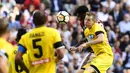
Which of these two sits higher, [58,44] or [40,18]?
[40,18]

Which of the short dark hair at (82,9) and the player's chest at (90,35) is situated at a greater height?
the short dark hair at (82,9)

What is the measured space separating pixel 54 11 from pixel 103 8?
2.05 m

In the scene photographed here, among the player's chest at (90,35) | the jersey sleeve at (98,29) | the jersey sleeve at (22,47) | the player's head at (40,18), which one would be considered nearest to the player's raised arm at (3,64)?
the jersey sleeve at (22,47)

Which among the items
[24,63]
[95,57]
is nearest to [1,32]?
[24,63]

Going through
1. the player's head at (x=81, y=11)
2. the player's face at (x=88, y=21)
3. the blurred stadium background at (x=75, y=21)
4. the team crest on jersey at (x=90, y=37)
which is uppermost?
the blurred stadium background at (x=75, y=21)

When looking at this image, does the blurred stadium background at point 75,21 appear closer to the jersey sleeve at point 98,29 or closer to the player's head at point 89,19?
the player's head at point 89,19

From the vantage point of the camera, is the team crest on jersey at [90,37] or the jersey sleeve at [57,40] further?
the team crest on jersey at [90,37]

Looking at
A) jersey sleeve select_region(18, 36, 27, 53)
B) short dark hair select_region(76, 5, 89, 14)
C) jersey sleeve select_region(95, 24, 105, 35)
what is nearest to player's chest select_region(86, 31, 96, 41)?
jersey sleeve select_region(95, 24, 105, 35)

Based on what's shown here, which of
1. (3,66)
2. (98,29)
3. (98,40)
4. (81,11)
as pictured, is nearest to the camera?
(3,66)

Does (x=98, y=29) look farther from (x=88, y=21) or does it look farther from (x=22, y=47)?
(x=22, y=47)

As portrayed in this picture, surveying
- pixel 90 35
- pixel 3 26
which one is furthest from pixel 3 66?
pixel 90 35

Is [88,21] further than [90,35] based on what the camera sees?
No

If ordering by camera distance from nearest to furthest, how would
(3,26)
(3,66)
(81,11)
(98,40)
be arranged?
(3,66), (3,26), (98,40), (81,11)

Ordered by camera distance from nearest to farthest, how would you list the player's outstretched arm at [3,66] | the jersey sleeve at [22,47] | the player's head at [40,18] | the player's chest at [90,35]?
the player's outstretched arm at [3,66]
the player's head at [40,18]
the jersey sleeve at [22,47]
the player's chest at [90,35]
